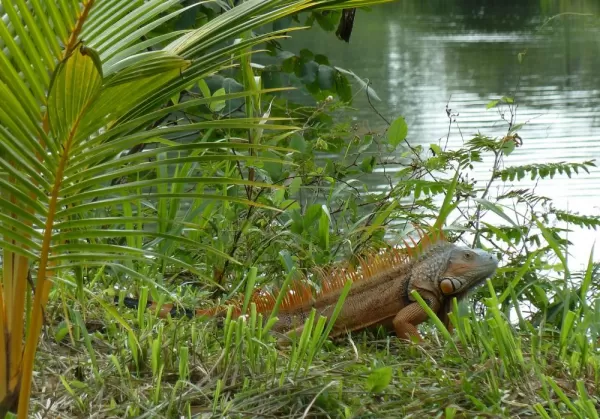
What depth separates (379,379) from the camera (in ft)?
7.52

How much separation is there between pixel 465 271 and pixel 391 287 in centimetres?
26

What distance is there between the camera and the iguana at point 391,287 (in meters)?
3.39

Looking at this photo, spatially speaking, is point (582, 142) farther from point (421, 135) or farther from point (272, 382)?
point (272, 382)

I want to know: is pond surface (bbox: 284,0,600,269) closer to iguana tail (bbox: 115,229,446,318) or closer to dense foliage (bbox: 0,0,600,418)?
iguana tail (bbox: 115,229,446,318)

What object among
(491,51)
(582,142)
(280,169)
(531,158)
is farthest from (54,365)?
(491,51)

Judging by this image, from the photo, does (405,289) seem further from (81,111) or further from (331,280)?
(81,111)

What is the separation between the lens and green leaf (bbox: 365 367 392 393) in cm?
229

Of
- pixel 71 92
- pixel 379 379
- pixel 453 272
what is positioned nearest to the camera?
pixel 71 92

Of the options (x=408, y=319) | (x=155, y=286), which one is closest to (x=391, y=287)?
(x=408, y=319)

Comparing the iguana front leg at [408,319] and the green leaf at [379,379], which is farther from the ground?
the green leaf at [379,379]

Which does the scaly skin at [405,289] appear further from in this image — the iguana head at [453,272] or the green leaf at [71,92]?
the green leaf at [71,92]

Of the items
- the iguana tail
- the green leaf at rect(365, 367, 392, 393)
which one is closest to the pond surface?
the iguana tail

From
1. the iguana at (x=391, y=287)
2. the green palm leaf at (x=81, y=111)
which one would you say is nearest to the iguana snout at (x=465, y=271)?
the iguana at (x=391, y=287)

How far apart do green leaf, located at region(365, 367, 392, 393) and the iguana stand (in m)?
1.02
